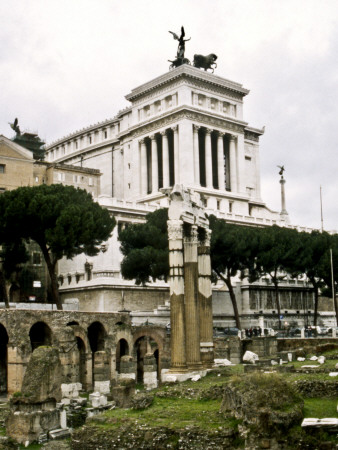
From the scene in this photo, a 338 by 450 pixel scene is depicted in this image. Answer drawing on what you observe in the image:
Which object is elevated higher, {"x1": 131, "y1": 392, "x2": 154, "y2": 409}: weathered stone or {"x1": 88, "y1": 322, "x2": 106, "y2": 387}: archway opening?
{"x1": 88, "y1": 322, "x2": 106, "y2": 387}: archway opening

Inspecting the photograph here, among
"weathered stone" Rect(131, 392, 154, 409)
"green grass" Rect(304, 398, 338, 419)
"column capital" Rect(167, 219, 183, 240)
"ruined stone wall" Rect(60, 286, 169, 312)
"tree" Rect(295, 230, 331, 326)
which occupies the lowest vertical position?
"weathered stone" Rect(131, 392, 154, 409)

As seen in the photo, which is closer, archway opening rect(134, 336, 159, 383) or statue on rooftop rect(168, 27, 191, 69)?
archway opening rect(134, 336, 159, 383)

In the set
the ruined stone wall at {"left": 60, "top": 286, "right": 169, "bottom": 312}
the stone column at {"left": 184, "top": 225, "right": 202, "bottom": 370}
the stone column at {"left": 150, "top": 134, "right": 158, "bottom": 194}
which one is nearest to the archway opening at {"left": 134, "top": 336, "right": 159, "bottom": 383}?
the ruined stone wall at {"left": 60, "top": 286, "right": 169, "bottom": 312}

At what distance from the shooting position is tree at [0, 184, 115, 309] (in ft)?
112

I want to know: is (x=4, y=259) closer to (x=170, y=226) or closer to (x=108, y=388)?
(x=108, y=388)

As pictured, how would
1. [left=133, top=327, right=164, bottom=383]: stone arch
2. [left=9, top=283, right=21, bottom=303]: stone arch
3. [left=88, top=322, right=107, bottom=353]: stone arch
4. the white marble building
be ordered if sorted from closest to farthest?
[left=133, top=327, right=164, bottom=383]: stone arch < [left=88, top=322, right=107, bottom=353]: stone arch < [left=9, top=283, right=21, bottom=303]: stone arch < the white marble building

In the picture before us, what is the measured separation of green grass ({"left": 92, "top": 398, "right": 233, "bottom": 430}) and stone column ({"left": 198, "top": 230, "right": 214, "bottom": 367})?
5.10 m

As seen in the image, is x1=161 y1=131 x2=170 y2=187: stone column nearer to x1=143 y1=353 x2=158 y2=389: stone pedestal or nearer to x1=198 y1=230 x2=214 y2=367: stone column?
x1=143 y1=353 x2=158 y2=389: stone pedestal

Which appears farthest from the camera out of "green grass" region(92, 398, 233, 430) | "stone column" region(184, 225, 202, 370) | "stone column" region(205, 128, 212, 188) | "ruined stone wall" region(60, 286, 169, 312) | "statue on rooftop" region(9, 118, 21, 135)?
"stone column" region(205, 128, 212, 188)

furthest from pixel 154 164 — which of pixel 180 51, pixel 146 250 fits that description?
pixel 146 250

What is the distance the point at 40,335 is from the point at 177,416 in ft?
62.4

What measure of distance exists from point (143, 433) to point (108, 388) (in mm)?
16044

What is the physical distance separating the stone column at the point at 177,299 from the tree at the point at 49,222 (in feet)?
53.1

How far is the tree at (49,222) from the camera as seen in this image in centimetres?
3412
